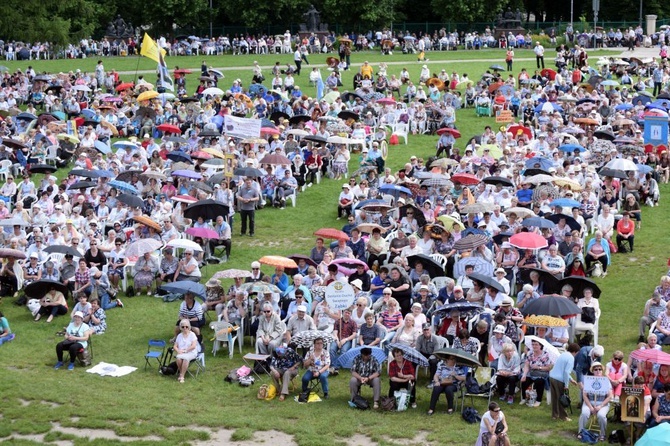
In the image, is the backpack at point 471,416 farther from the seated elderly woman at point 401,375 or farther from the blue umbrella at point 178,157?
the blue umbrella at point 178,157

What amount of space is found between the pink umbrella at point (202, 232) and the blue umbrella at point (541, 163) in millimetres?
7562

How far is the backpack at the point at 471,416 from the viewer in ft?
47.3

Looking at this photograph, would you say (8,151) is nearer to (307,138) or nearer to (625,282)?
(307,138)

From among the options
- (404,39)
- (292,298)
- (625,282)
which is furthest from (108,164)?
(404,39)

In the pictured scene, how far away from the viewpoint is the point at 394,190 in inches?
905

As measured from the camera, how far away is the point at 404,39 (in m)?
57.4

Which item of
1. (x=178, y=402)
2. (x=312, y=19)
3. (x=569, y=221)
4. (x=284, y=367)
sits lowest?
(x=178, y=402)

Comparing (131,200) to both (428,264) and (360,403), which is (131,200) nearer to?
(428,264)

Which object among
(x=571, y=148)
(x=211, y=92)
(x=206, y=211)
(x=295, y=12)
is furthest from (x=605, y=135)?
(x=295, y=12)

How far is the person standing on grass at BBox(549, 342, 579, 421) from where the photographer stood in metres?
14.5

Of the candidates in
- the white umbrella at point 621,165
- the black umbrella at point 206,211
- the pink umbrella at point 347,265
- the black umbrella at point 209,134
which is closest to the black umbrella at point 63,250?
the black umbrella at point 206,211

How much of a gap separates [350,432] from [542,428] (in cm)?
236

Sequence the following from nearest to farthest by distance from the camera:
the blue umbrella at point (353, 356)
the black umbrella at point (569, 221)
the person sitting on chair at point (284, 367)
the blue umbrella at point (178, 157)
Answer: the blue umbrella at point (353, 356)
the person sitting on chair at point (284, 367)
the black umbrella at point (569, 221)
the blue umbrella at point (178, 157)

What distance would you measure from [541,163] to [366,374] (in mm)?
10999
